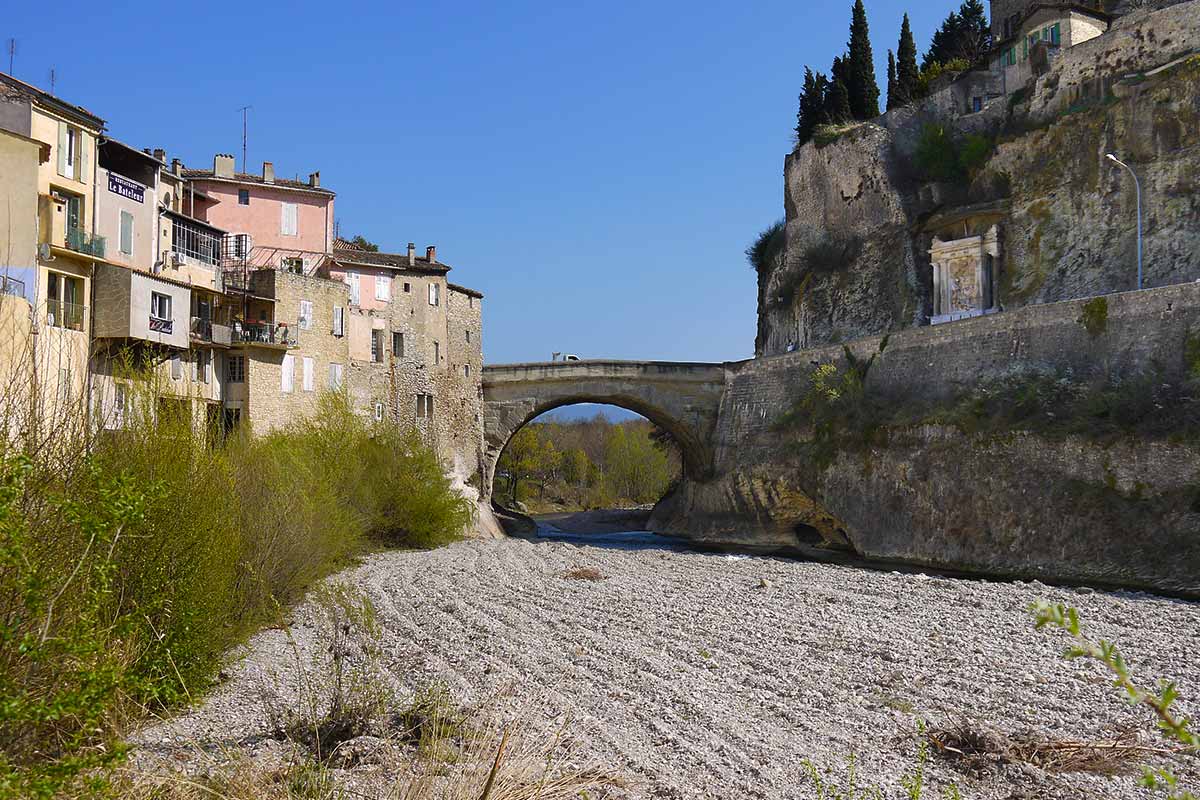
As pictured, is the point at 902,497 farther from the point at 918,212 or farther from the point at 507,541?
the point at 918,212

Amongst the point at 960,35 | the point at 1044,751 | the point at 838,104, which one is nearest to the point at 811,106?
the point at 838,104

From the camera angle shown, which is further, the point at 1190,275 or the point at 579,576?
the point at 1190,275

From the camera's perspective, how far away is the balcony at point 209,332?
3155 cm

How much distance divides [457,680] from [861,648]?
6745 millimetres

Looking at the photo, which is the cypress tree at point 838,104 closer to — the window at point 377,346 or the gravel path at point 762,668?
the window at point 377,346

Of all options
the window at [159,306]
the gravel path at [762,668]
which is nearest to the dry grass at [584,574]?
the gravel path at [762,668]

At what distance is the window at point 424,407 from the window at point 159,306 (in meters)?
13.9

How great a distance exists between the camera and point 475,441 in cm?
4428

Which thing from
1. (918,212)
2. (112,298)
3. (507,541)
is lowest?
(507,541)

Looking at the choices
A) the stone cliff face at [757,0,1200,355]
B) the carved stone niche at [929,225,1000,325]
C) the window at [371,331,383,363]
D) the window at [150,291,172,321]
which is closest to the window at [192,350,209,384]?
the window at [150,291,172,321]

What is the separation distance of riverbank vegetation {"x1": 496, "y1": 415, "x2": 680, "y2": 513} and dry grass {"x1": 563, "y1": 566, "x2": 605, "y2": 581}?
33.4 meters

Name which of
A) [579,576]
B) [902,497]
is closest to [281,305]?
[579,576]

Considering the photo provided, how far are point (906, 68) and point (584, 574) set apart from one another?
130 feet

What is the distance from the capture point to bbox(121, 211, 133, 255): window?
2859cm
